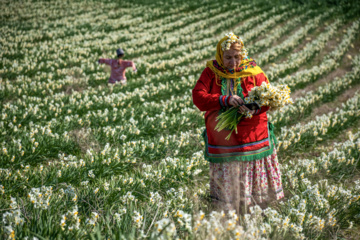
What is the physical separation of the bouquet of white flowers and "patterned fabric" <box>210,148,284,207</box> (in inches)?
17.1

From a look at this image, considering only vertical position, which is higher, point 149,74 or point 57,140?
point 149,74

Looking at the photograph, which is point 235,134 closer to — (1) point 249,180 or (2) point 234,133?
(2) point 234,133

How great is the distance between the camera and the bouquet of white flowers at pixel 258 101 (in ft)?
9.88

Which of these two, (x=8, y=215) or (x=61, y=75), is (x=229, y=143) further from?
(x=61, y=75)

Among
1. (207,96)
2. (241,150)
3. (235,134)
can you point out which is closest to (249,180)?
(241,150)

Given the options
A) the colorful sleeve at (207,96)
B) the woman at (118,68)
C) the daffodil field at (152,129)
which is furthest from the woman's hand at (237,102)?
the woman at (118,68)

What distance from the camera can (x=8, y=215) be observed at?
8.05 feet

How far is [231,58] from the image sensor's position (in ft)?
10.6

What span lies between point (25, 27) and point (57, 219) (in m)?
19.2

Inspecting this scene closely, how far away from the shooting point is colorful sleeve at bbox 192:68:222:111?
10.5ft

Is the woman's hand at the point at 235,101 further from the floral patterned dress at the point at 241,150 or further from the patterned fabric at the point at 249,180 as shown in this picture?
the patterned fabric at the point at 249,180

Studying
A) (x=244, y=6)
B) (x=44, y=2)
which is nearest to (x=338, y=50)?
(x=244, y=6)

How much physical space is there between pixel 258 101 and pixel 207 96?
0.58 metres

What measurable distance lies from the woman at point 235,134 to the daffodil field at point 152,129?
366mm
